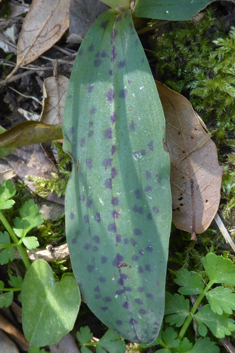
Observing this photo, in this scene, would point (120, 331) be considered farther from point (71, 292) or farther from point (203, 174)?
point (203, 174)

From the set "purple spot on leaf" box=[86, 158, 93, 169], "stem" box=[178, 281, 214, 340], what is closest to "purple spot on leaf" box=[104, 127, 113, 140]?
"purple spot on leaf" box=[86, 158, 93, 169]

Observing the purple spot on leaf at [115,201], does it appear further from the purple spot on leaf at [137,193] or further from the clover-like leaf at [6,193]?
the clover-like leaf at [6,193]

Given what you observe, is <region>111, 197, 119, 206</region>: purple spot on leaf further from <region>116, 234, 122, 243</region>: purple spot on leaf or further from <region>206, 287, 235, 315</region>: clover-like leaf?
<region>206, 287, 235, 315</region>: clover-like leaf

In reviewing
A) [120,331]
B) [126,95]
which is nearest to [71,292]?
[120,331]

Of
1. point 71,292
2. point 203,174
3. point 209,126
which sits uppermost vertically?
point 209,126

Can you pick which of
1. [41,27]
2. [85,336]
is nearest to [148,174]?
[85,336]

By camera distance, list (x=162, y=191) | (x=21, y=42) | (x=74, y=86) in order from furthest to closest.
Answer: (x=21, y=42)
(x=74, y=86)
(x=162, y=191)
